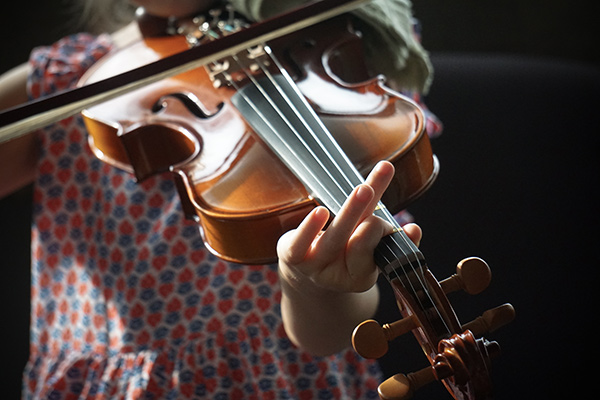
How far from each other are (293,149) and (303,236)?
9cm

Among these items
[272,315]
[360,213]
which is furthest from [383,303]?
[360,213]

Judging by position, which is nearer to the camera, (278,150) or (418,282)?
(418,282)

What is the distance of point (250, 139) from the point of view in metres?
0.55

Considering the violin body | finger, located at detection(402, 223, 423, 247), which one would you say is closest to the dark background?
the violin body

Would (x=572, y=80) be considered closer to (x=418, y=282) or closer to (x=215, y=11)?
(x=215, y=11)

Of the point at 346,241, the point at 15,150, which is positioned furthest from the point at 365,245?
the point at 15,150

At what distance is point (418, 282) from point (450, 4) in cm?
109

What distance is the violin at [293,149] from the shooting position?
38 centimetres

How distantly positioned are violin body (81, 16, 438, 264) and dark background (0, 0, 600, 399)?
467 millimetres

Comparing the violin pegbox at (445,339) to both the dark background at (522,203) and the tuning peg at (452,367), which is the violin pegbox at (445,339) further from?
the dark background at (522,203)

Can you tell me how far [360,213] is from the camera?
1.32ft

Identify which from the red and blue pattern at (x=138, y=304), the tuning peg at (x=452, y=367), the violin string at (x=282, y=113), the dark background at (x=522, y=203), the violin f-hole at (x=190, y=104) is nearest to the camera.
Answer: the tuning peg at (x=452, y=367)

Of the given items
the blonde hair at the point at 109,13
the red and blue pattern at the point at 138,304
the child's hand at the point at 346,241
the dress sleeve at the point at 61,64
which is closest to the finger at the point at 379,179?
the child's hand at the point at 346,241

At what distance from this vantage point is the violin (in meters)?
0.38
